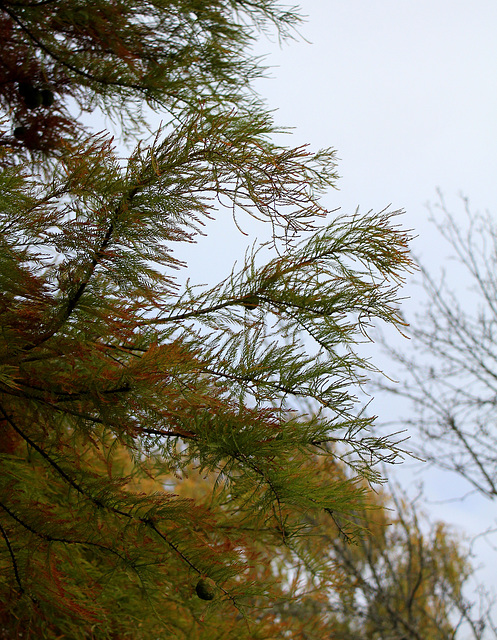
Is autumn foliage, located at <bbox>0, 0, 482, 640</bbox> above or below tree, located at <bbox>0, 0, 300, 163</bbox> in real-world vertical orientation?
below

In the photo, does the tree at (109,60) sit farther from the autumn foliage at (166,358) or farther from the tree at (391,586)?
the tree at (391,586)

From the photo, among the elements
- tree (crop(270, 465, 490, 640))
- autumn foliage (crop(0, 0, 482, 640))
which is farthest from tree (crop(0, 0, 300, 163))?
tree (crop(270, 465, 490, 640))

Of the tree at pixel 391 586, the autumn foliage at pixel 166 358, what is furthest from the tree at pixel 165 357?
the tree at pixel 391 586

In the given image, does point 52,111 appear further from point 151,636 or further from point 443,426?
point 443,426

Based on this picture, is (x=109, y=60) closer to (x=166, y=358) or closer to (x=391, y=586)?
(x=166, y=358)

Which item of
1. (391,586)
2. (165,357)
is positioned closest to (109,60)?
(165,357)

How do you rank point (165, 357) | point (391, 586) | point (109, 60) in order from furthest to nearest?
point (391, 586) < point (109, 60) < point (165, 357)

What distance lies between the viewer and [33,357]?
2.09 metres

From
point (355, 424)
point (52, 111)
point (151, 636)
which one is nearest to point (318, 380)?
point (355, 424)

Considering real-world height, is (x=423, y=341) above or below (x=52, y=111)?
above

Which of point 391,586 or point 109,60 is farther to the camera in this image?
point 391,586

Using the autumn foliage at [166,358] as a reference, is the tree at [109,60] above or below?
above

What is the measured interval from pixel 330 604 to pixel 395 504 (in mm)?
1420

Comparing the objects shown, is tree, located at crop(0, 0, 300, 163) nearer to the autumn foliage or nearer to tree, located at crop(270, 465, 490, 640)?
the autumn foliage
